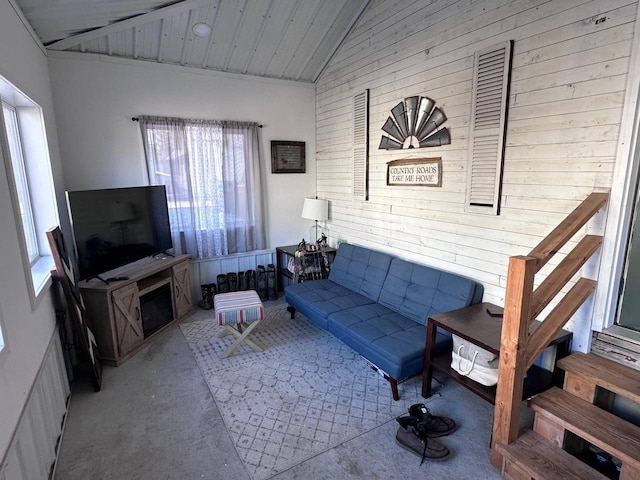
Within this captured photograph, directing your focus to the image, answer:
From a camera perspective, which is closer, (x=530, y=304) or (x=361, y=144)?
(x=530, y=304)

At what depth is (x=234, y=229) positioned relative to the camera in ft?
14.0

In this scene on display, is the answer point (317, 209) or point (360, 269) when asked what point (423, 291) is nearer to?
point (360, 269)

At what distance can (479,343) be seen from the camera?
2.03m

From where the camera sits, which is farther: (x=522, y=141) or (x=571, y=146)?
(x=522, y=141)

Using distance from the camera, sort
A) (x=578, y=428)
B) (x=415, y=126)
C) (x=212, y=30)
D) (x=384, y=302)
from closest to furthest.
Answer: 1. (x=578, y=428)
2. (x=415, y=126)
3. (x=384, y=302)
4. (x=212, y=30)

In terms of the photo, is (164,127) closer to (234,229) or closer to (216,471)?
(234,229)

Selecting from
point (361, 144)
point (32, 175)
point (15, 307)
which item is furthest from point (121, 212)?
point (361, 144)

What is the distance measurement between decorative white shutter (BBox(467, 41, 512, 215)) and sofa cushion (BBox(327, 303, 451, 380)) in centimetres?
102

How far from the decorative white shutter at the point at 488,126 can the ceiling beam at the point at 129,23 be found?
7.76ft

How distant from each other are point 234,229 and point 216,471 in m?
2.80

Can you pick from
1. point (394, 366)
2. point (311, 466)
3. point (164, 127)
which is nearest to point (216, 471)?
point (311, 466)

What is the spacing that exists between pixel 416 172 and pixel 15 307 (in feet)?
9.41

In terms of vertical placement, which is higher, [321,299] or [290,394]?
[321,299]

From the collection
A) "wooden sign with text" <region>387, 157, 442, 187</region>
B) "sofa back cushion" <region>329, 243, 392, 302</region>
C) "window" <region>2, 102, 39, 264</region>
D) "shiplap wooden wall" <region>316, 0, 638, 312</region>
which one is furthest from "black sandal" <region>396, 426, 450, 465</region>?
"window" <region>2, 102, 39, 264</region>
